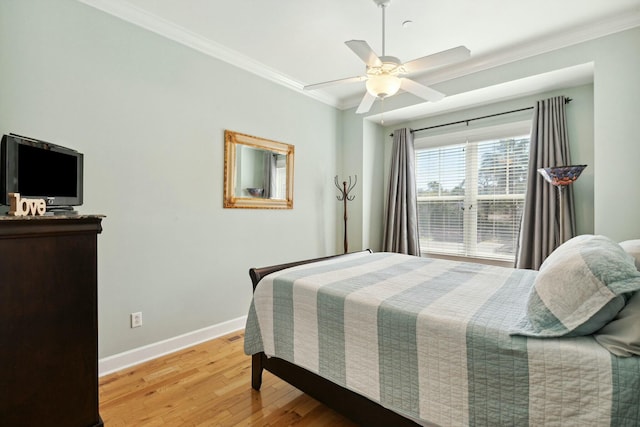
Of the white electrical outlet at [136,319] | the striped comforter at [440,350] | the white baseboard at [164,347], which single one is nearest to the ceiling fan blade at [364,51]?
the striped comforter at [440,350]

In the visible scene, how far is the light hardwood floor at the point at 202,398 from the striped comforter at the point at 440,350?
329 millimetres

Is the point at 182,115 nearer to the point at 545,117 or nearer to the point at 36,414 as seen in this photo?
the point at 36,414

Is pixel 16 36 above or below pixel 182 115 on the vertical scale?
above

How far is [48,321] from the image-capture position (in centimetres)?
132

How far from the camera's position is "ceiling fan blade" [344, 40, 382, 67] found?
5.84 feet

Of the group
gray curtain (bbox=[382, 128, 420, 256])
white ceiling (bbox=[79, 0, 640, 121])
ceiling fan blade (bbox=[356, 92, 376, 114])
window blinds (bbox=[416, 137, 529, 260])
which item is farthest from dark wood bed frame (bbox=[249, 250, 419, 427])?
window blinds (bbox=[416, 137, 529, 260])

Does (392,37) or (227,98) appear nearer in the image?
(392,37)

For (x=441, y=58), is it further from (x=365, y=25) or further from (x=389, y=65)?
(x=365, y=25)

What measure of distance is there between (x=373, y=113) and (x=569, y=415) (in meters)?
3.63

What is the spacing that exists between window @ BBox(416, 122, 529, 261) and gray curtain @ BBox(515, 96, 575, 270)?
279 millimetres

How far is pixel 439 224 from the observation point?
4.07m

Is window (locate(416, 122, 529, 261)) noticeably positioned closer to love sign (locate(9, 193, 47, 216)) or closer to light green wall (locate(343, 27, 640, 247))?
light green wall (locate(343, 27, 640, 247))

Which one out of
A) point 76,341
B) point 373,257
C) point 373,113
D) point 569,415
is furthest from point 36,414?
point 373,113

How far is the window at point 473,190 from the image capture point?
11.4 feet
